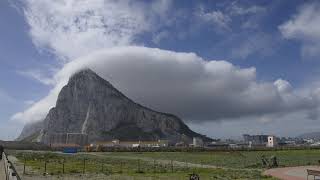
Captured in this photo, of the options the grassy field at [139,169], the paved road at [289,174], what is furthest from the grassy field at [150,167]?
the paved road at [289,174]

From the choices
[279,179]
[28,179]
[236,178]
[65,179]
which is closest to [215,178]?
[236,178]

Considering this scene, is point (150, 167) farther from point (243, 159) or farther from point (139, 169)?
point (243, 159)

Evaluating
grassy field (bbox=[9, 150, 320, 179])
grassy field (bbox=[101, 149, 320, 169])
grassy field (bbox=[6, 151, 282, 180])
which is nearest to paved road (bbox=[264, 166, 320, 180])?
grassy field (bbox=[6, 151, 282, 180])

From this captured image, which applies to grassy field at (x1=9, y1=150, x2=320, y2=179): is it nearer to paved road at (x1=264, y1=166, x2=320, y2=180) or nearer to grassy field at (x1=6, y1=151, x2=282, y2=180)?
grassy field at (x1=6, y1=151, x2=282, y2=180)

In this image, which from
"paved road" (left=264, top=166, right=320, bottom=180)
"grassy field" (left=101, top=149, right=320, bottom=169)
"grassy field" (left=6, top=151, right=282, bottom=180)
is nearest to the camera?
"paved road" (left=264, top=166, right=320, bottom=180)

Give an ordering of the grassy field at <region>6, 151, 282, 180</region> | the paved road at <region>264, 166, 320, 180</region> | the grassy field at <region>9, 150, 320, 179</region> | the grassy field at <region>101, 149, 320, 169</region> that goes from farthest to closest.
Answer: the grassy field at <region>101, 149, 320, 169</region> → the grassy field at <region>9, 150, 320, 179</region> → the grassy field at <region>6, 151, 282, 180</region> → the paved road at <region>264, 166, 320, 180</region>

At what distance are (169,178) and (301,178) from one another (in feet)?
38.4

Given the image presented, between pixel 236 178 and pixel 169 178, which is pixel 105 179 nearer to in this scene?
pixel 169 178

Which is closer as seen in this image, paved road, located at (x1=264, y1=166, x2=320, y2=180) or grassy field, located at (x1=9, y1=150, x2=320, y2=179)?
paved road, located at (x1=264, y1=166, x2=320, y2=180)

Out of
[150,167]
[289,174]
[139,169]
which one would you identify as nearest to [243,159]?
[150,167]

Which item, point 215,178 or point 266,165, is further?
point 266,165

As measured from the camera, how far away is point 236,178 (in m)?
37.3

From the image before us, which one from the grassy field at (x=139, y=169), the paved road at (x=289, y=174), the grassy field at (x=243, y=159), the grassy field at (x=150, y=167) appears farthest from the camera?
the grassy field at (x=243, y=159)

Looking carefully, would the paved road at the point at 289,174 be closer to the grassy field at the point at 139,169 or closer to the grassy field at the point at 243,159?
the grassy field at the point at 139,169
